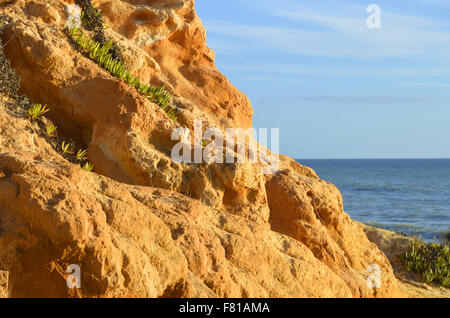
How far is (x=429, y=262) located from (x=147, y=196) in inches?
403

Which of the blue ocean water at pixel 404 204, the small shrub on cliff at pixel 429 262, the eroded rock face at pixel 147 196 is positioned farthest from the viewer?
the blue ocean water at pixel 404 204

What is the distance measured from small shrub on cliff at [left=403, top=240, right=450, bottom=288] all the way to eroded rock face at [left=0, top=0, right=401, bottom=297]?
3.13m

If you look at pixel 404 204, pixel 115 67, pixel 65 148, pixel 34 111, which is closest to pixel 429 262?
pixel 115 67

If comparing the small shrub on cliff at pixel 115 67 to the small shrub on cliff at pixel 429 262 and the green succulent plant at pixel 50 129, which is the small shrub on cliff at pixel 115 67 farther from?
the small shrub on cliff at pixel 429 262

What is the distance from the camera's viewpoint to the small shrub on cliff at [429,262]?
52.6 ft

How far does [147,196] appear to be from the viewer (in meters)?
8.88

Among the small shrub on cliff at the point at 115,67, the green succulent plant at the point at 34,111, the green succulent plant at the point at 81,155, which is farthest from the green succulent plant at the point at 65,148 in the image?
the small shrub on cliff at the point at 115,67

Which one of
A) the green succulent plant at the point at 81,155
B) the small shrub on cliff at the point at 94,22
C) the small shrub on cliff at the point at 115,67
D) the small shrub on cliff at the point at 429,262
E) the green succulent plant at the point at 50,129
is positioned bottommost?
the small shrub on cliff at the point at 429,262

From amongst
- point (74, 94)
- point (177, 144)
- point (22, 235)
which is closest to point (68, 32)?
A: point (74, 94)

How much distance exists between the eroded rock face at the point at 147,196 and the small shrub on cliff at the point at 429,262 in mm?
3130

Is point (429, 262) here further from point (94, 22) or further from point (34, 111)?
point (34, 111)

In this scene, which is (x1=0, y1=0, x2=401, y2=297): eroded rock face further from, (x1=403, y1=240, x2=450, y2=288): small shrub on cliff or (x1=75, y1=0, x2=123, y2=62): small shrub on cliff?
(x1=403, y1=240, x2=450, y2=288): small shrub on cliff
